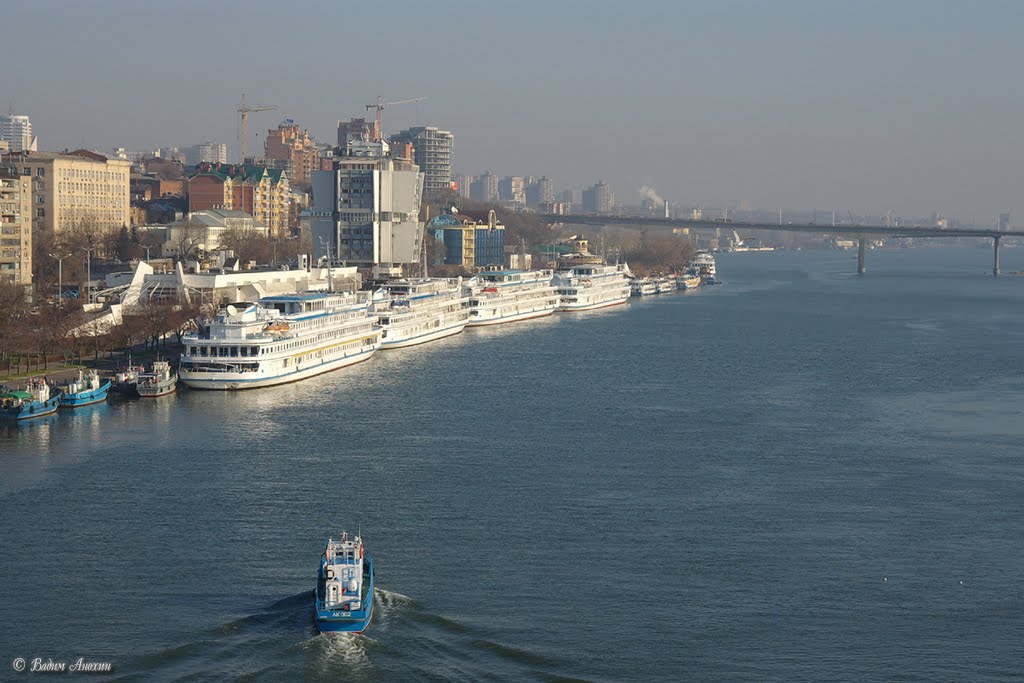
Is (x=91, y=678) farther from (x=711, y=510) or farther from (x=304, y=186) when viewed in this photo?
(x=304, y=186)

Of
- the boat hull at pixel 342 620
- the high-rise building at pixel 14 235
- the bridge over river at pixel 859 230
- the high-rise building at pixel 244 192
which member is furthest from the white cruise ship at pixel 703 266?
the boat hull at pixel 342 620

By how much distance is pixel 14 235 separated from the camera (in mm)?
29781

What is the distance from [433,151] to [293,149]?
15467 millimetres

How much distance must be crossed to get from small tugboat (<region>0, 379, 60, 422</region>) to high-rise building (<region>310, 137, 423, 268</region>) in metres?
19.4

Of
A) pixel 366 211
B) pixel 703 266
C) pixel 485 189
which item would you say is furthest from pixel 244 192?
pixel 485 189

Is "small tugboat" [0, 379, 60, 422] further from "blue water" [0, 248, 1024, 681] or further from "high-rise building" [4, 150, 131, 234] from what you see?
"high-rise building" [4, 150, 131, 234]

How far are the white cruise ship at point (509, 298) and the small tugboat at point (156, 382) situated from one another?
528 inches

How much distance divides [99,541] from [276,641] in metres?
2.92

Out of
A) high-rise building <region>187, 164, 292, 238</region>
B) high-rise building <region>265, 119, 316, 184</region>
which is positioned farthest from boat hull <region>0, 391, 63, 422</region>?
high-rise building <region>265, 119, 316, 184</region>

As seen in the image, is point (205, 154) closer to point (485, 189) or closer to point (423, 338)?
point (485, 189)

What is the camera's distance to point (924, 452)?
16125mm

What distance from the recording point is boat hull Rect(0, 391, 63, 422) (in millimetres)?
17172

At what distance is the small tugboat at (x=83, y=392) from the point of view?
18219mm

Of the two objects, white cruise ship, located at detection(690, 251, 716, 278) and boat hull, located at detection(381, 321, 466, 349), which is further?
white cruise ship, located at detection(690, 251, 716, 278)
